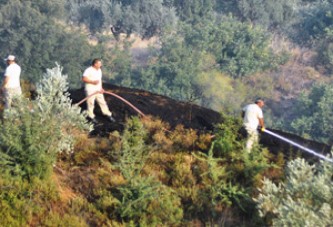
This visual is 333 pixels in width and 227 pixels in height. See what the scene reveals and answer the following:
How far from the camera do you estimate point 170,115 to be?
1595 cm

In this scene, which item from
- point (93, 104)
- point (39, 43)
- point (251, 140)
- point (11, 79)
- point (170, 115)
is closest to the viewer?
point (251, 140)

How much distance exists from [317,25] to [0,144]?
4827cm

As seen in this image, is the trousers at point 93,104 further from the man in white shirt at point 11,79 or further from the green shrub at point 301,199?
the green shrub at point 301,199

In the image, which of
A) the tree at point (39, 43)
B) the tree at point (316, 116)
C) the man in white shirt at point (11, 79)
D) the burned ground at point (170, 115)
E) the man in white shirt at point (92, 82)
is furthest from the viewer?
the tree at point (39, 43)

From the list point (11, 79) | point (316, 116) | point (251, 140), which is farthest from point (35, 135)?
point (316, 116)

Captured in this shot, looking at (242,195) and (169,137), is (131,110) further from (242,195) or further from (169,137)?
(242,195)

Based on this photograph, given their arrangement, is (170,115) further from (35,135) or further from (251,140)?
(35,135)

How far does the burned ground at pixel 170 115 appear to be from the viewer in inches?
577

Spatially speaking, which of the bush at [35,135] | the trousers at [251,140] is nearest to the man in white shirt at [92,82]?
the bush at [35,135]

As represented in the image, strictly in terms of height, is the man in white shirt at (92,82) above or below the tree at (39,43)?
above

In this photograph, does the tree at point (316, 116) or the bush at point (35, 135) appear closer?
the bush at point (35, 135)

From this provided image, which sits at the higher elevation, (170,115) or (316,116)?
(170,115)

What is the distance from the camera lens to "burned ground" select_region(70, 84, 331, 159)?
14648 millimetres

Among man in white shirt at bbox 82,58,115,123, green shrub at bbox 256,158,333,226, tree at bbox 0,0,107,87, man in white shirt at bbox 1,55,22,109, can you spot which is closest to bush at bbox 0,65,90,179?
man in white shirt at bbox 1,55,22,109
